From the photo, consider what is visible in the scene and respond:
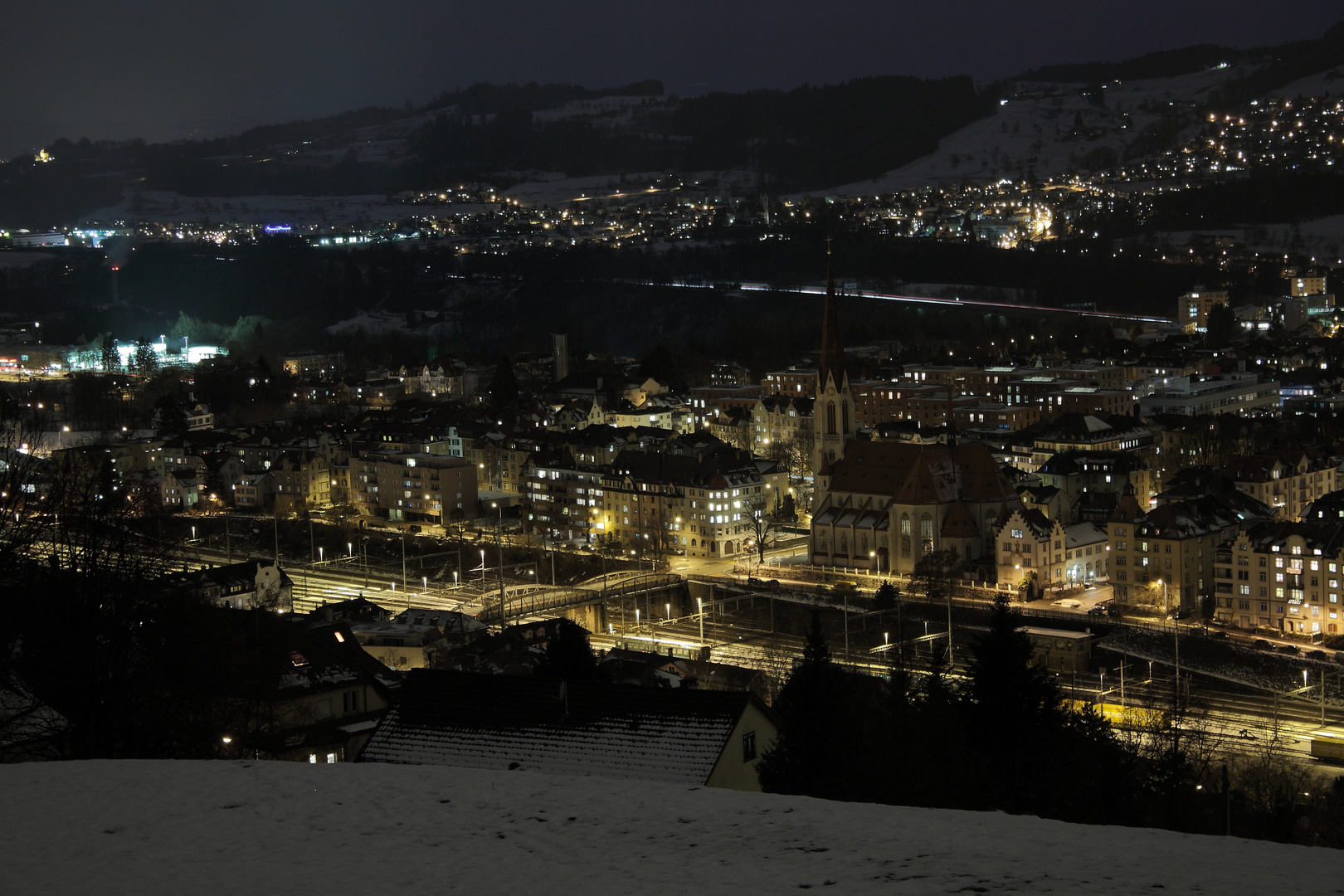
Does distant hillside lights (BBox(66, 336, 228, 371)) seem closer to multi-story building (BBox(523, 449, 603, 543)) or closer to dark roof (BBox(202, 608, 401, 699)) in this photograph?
multi-story building (BBox(523, 449, 603, 543))

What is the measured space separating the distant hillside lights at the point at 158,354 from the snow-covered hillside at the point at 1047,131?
1385 inches

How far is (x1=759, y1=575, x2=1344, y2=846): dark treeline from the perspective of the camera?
22.1 feet

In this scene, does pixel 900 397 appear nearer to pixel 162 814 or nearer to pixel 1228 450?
pixel 1228 450

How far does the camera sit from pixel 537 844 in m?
4.37

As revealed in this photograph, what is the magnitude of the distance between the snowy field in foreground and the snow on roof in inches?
51.6

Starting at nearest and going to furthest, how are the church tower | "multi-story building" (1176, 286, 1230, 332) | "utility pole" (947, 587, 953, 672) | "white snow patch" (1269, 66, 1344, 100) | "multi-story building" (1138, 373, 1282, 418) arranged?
"utility pole" (947, 587, 953, 672) < the church tower < "multi-story building" (1138, 373, 1282, 418) < "multi-story building" (1176, 286, 1230, 332) < "white snow patch" (1269, 66, 1344, 100)

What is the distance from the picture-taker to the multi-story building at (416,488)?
2702 centimetres

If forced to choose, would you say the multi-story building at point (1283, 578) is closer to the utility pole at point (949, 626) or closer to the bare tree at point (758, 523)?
the utility pole at point (949, 626)

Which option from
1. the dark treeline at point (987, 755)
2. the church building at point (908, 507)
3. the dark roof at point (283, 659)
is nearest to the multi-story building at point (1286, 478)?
the church building at point (908, 507)

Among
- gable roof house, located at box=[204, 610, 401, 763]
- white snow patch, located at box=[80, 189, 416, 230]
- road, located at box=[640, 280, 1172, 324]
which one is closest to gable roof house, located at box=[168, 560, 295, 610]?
gable roof house, located at box=[204, 610, 401, 763]

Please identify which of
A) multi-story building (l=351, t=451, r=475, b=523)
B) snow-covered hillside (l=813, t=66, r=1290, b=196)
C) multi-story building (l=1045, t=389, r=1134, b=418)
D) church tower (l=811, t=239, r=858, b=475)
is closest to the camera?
church tower (l=811, t=239, r=858, b=475)

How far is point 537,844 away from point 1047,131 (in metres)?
88.7

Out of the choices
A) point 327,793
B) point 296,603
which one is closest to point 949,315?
point 296,603

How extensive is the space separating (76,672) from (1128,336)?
41.3 meters
